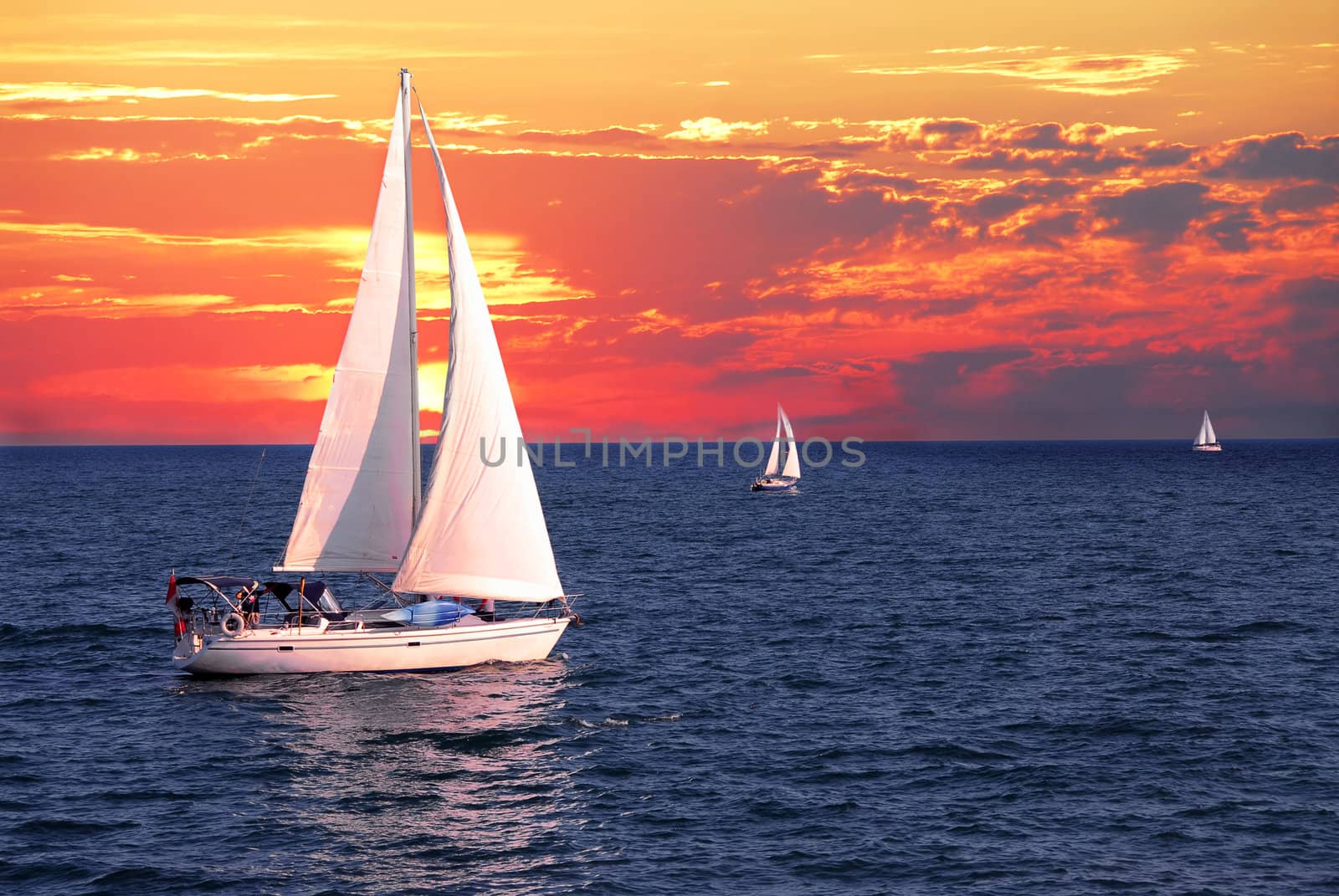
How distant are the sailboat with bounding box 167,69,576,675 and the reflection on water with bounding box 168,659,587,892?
138 centimetres

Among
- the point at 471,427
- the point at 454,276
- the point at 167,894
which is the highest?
the point at 454,276

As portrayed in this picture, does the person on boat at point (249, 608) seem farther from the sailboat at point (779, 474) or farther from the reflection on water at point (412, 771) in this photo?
the sailboat at point (779, 474)

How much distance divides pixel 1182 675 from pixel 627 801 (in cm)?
2339

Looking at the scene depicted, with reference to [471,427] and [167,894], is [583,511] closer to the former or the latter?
[471,427]

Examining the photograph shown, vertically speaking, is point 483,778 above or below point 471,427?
below

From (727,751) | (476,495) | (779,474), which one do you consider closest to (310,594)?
(476,495)

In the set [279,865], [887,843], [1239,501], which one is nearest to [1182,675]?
[887,843]

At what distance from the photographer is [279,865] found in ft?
87.5

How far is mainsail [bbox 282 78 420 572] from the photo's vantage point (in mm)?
40094

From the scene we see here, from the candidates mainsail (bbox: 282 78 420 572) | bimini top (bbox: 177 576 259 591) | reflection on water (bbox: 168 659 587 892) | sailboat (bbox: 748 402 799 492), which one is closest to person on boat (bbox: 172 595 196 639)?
bimini top (bbox: 177 576 259 591)

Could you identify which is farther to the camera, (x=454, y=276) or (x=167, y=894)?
(x=454, y=276)

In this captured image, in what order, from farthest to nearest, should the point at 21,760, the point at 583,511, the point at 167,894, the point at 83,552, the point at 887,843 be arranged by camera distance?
the point at 583,511 → the point at 83,552 → the point at 21,760 → the point at 887,843 → the point at 167,894

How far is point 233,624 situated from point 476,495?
906 centimetres

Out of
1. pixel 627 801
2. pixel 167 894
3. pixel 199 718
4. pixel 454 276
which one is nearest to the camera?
pixel 167 894
